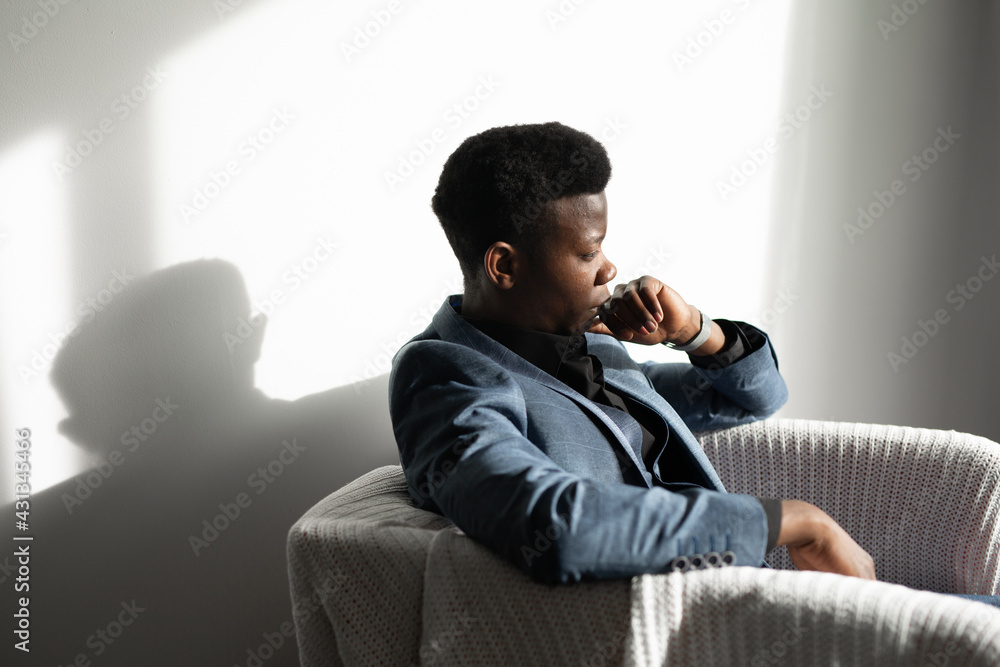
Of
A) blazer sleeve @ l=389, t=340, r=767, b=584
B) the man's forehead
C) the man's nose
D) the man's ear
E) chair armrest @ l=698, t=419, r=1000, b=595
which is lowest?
chair armrest @ l=698, t=419, r=1000, b=595

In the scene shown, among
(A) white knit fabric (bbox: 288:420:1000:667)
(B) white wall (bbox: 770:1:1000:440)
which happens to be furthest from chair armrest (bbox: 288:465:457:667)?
(B) white wall (bbox: 770:1:1000:440)

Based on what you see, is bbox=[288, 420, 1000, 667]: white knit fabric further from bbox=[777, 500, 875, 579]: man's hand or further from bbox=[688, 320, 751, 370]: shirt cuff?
bbox=[688, 320, 751, 370]: shirt cuff

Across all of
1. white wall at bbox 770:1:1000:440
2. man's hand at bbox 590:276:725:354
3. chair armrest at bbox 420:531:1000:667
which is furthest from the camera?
white wall at bbox 770:1:1000:440

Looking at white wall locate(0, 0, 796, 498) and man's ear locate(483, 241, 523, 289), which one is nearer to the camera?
man's ear locate(483, 241, 523, 289)

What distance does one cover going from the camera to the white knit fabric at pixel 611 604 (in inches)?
29.6

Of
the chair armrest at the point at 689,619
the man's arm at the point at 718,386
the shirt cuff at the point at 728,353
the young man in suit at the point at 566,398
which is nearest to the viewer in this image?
the chair armrest at the point at 689,619

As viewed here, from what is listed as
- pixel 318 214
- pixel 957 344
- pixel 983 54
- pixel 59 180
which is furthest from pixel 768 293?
pixel 59 180

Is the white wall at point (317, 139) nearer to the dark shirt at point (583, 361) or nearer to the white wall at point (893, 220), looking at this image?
the white wall at point (893, 220)

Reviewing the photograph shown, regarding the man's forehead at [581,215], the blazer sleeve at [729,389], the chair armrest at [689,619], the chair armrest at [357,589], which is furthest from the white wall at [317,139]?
the chair armrest at [689,619]

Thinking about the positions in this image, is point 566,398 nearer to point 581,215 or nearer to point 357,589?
point 581,215

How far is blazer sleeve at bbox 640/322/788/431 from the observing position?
4.37 feet

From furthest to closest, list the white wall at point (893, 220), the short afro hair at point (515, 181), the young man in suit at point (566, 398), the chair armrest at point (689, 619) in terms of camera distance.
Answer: the white wall at point (893, 220), the short afro hair at point (515, 181), the young man in suit at point (566, 398), the chair armrest at point (689, 619)

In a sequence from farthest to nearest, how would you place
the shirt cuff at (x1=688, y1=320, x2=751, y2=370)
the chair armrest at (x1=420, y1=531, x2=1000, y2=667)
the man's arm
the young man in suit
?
the shirt cuff at (x1=688, y1=320, x2=751, y2=370)
the man's arm
the young man in suit
the chair armrest at (x1=420, y1=531, x2=1000, y2=667)

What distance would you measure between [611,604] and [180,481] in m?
0.89
